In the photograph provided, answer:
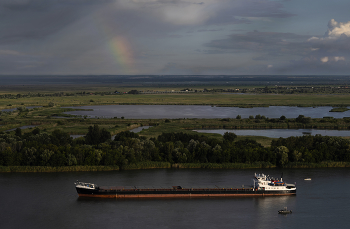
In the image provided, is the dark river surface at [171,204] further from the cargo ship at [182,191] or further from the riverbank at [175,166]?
the riverbank at [175,166]

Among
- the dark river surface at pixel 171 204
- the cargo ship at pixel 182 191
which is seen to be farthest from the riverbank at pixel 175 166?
the cargo ship at pixel 182 191

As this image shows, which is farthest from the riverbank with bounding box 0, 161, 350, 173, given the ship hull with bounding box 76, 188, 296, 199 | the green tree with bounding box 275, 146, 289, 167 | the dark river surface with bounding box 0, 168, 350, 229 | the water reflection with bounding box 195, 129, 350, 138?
the water reflection with bounding box 195, 129, 350, 138

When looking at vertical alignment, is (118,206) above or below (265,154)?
below

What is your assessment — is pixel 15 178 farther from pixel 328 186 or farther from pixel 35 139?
pixel 328 186

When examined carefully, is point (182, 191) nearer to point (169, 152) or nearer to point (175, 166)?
point (175, 166)

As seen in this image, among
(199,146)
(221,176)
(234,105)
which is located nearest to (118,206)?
(221,176)

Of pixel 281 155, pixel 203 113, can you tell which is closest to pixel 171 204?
pixel 281 155

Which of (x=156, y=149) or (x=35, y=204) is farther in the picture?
(x=156, y=149)
